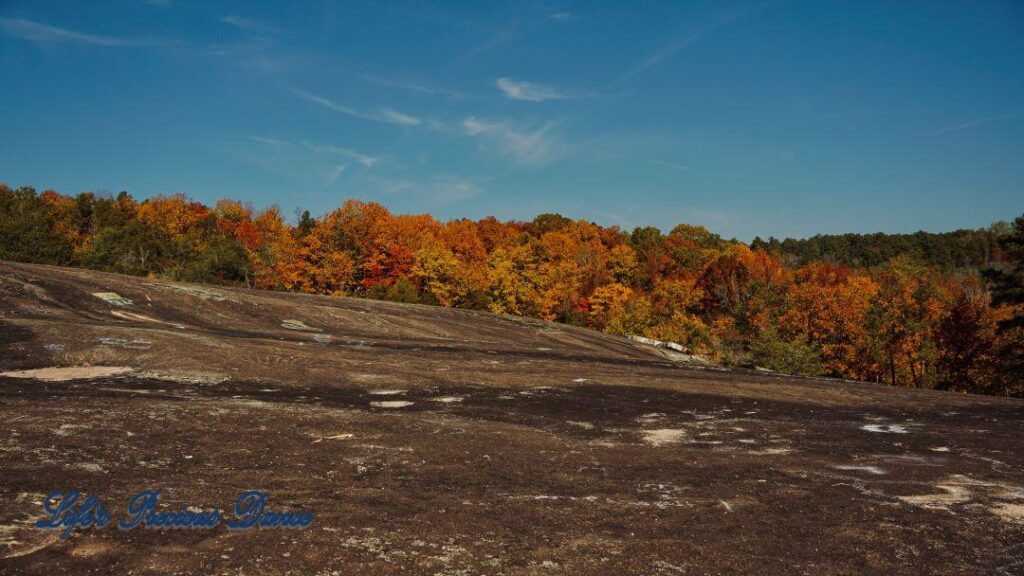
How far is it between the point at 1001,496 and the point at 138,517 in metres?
11.2

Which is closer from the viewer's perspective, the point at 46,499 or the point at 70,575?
the point at 70,575

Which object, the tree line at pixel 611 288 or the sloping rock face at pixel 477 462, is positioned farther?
the tree line at pixel 611 288

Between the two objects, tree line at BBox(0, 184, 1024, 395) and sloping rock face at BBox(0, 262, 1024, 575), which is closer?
sloping rock face at BBox(0, 262, 1024, 575)

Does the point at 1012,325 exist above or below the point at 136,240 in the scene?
below

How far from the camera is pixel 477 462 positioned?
9.48 meters

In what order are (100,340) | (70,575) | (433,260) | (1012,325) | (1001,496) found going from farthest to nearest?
(433,260), (1012,325), (100,340), (1001,496), (70,575)

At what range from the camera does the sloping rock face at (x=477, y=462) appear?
6.18 metres

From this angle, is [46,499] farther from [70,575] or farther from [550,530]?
[550,530]

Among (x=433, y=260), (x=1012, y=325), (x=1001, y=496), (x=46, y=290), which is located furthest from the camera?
(x=433, y=260)

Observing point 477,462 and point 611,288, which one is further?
point 611,288

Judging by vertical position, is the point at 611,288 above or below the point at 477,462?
above

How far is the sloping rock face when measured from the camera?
6176mm

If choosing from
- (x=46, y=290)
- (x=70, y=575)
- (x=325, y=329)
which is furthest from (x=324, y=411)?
(x=46, y=290)

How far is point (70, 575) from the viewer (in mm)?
5320
